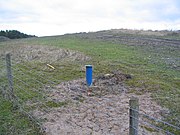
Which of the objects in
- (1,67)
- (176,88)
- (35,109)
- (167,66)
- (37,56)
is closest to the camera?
(35,109)

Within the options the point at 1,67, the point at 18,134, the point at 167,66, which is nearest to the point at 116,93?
the point at 18,134

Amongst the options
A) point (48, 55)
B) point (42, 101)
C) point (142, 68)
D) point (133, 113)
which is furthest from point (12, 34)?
point (133, 113)

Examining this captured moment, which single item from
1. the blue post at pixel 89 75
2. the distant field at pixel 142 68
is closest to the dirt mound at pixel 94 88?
the blue post at pixel 89 75

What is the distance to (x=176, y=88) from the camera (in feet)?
23.5

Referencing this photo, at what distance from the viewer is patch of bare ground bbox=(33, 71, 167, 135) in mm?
4927

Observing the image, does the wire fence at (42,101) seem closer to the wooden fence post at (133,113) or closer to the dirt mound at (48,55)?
the wooden fence post at (133,113)

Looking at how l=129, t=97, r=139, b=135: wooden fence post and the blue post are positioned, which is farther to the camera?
the blue post

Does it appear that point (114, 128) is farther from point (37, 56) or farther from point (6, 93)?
point (37, 56)

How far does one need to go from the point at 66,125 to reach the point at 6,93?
275cm

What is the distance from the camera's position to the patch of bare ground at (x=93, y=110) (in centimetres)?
493

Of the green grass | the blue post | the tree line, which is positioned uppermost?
the tree line

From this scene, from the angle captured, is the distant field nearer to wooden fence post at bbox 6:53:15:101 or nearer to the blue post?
wooden fence post at bbox 6:53:15:101

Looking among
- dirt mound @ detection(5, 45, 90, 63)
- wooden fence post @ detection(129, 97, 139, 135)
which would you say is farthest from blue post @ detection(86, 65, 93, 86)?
dirt mound @ detection(5, 45, 90, 63)

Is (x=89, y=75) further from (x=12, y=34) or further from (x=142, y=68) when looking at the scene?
(x=12, y=34)
